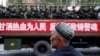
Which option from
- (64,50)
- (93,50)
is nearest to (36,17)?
(93,50)

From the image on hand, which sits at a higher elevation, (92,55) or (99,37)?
(99,37)

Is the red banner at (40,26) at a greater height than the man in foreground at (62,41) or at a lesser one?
lesser

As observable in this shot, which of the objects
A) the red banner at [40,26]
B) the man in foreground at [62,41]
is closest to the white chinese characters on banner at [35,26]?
the red banner at [40,26]

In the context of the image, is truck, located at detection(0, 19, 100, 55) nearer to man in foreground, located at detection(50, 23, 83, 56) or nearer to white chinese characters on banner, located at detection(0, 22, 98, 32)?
white chinese characters on banner, located at detection(0, 22, 98, 32)

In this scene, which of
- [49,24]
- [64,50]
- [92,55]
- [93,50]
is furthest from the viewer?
[93,50]

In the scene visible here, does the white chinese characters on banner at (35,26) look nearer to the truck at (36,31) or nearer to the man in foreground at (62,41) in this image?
the truck at (36,31)

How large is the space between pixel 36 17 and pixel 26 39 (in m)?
1.00

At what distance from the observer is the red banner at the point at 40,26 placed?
12203 mm

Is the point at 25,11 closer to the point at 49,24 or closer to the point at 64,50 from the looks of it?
the point at 49,24

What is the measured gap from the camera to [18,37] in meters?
12.4

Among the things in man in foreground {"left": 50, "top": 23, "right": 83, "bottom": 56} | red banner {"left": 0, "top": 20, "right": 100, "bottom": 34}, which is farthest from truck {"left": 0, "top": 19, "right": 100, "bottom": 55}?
man in foreground {"left": 50, "top": 23, "right": 83, "bottom": 56}

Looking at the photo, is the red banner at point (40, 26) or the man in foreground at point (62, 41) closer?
the man in foreground at point (62, 41)

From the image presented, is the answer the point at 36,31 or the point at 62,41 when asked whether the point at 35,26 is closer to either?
the point at 36,31

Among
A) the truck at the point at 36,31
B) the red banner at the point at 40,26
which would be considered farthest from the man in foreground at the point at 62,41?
the red banner at the point at 40,26
